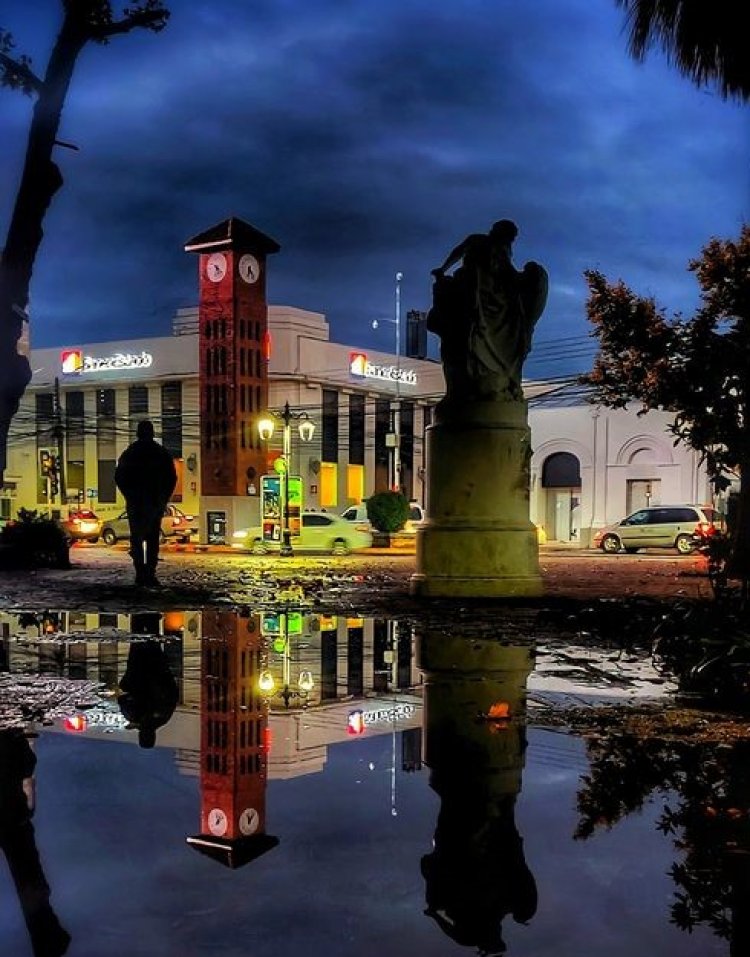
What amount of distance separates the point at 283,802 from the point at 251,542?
32782 millimetres

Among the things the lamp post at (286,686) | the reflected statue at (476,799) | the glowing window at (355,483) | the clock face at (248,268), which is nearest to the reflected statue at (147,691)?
the lamp post at (286,686)

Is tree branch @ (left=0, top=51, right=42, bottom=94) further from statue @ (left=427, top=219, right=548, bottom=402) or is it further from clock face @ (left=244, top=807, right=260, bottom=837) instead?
clock face @ (left=244, top=807, right=260, bottom=837)

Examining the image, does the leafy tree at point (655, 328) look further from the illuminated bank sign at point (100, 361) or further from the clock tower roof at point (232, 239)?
the illuminated bank sign at point (100, 361)

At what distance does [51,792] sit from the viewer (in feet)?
11.7

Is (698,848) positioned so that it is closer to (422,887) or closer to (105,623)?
(422,887)

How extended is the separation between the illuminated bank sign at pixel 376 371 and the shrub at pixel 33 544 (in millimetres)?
33221

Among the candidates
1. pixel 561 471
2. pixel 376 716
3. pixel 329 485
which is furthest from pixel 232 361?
pixel 376 716

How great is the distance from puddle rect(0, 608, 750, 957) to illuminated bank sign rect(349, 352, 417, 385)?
46.9 metres

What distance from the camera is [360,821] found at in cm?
329

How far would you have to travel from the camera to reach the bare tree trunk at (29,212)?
32.5ft

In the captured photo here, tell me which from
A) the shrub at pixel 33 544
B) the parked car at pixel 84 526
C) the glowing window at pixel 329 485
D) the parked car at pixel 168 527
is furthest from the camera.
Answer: the glowing window at pixel 329 485

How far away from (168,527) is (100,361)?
628 inches

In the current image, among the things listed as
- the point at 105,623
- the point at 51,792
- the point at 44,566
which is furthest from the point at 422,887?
the point at 44,566

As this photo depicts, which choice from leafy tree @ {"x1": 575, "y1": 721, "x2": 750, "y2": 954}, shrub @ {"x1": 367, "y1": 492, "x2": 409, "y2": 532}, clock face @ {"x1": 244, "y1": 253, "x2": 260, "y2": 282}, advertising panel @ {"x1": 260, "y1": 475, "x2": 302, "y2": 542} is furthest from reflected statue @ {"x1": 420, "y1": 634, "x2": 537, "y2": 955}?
clock face @ {"x1": 244, "y1": 253, "x2": 260, "y2": 282}
